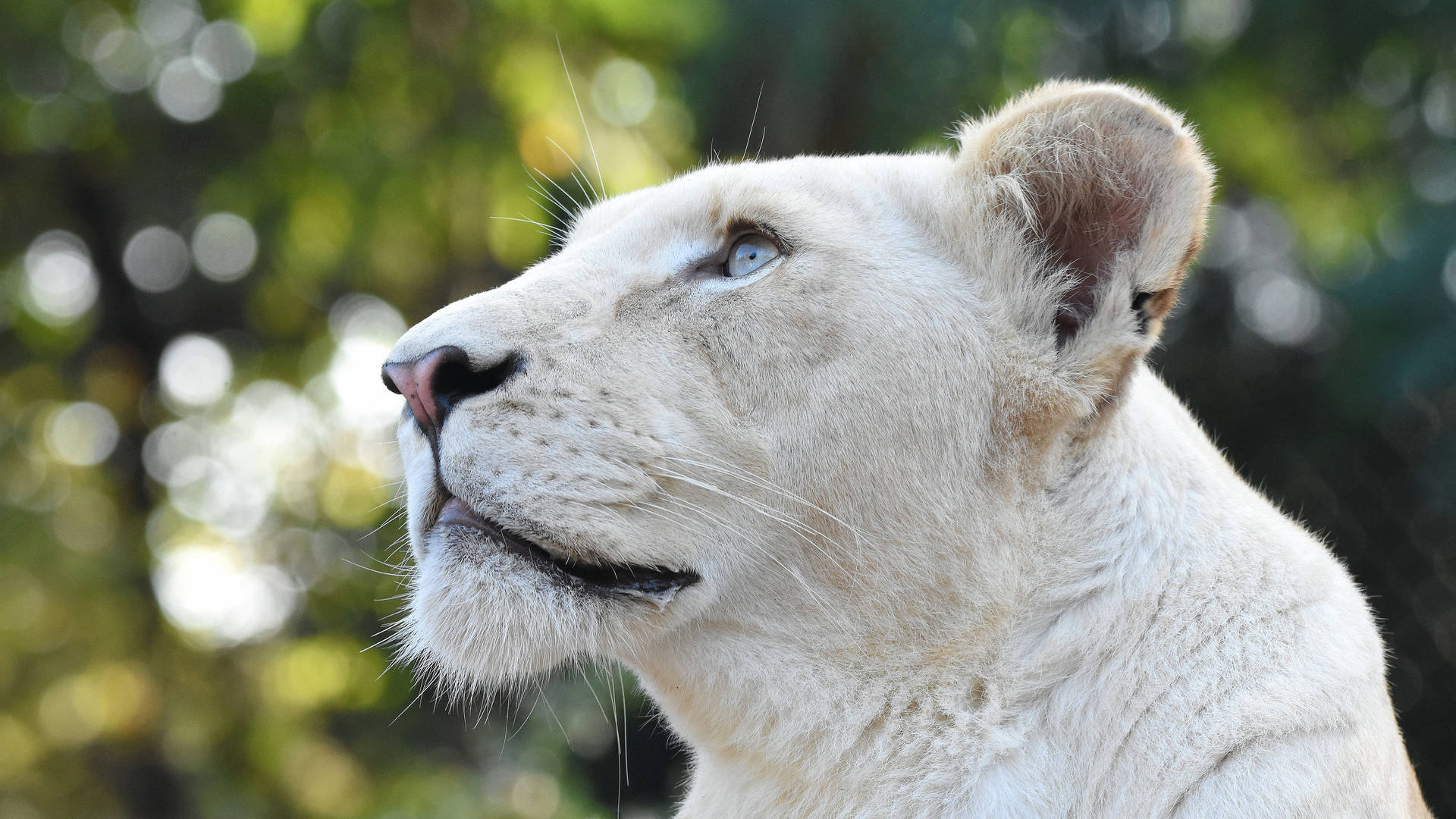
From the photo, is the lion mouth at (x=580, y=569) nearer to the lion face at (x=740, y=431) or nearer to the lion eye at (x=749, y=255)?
the lion face at (x=740, y=431)

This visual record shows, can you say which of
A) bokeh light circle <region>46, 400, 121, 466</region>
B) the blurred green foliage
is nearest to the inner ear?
the blurred green foliage

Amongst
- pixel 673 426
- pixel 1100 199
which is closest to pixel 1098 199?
pixel 1100 199

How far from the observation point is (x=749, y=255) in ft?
7.66

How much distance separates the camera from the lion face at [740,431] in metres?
A: 2.04

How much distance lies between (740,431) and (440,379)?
0.54m

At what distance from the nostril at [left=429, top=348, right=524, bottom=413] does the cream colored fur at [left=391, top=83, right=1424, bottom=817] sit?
0.02 metres

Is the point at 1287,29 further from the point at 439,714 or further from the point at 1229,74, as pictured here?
the point at 439,714

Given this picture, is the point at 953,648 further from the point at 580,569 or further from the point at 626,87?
the point at 626,87

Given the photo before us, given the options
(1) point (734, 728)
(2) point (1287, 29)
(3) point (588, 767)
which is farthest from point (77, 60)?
(2) point (1287, 29)

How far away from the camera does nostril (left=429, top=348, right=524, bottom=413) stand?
2.03 meters

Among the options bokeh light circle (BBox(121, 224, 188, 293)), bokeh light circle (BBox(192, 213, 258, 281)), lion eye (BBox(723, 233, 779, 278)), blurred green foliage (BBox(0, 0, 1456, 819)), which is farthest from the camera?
bokeh light circle (BBox(121, 224, 188, 293))

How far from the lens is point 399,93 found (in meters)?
5.77

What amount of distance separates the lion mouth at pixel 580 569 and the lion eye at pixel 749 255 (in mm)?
609

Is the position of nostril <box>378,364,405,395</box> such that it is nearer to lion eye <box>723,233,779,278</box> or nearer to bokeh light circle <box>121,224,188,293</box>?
lion eye <box>723,233,779,278</box>
